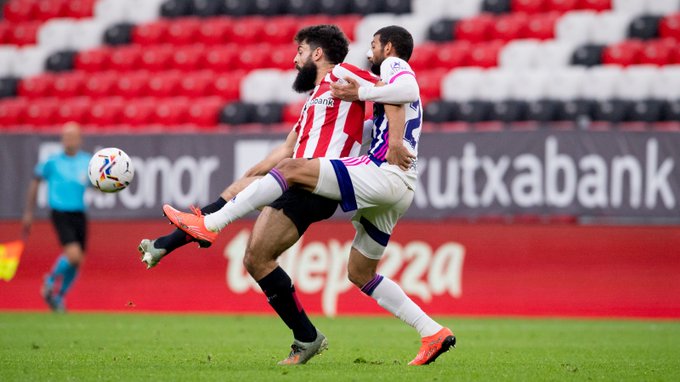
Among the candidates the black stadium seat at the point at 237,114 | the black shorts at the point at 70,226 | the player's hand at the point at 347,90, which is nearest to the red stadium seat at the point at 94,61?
the black stadium seat at the point at 237,114

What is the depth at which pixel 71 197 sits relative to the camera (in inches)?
576

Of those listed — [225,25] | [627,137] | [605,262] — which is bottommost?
[605,262]

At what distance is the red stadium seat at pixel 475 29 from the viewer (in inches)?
731

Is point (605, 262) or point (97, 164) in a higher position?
point (97, 164)

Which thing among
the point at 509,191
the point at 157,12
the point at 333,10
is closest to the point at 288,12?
the point at 333,10

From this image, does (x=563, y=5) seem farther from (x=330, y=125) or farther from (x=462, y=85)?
(x=330, y=125)

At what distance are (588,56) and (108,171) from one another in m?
11.0

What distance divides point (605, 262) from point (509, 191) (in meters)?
1.46

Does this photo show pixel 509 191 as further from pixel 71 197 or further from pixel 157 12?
pixel 157 12

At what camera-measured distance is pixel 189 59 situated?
→ 19531 millimetres

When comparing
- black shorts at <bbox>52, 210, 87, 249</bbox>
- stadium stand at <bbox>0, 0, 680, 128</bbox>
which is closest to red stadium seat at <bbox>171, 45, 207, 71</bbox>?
stadium stand at <bbox>0, 0, 680, 128</bbox>

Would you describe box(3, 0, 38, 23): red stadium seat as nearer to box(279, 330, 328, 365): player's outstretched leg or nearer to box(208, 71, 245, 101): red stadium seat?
box(208, 71, 245, 101): red stadium seat

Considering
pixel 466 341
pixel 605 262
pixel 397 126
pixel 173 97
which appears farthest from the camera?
pixel 173 97

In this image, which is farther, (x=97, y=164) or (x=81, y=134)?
(x=81, y=134)
